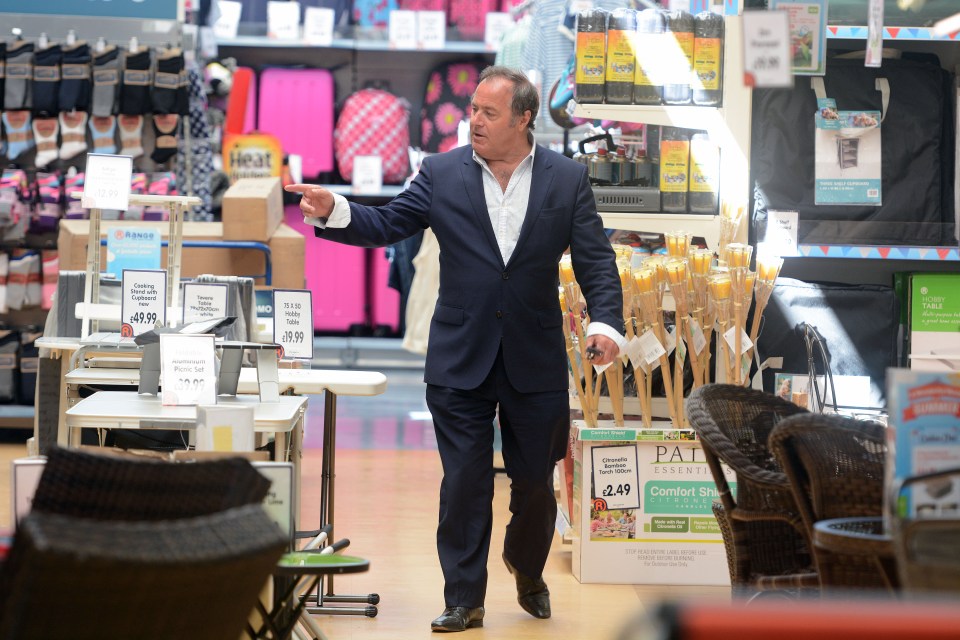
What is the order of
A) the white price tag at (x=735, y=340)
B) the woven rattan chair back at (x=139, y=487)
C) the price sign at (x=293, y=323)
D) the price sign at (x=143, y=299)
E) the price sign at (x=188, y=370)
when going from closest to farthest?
the woven rattan chair back at (x=139, y=487)
the price sign at (x=188, y=370)
the price sign at (x=293, y=323)
the white price tag at (x=735, y=340)
the price sign at (x=143, y=299)

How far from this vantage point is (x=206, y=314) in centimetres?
466

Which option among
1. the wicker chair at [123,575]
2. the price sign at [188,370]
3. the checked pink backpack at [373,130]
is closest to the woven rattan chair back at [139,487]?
the wicker chair at [123,575]

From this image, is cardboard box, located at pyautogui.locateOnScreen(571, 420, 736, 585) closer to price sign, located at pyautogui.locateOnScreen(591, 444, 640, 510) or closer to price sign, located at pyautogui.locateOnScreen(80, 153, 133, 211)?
price sign, located at pyautogui.locateOnScreen(591, 444, 640, 510)

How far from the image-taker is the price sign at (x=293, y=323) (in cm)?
436

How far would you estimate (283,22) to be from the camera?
928 centimetres

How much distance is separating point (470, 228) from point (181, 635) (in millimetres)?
2431

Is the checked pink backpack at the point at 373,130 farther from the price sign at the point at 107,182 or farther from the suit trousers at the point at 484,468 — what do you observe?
the suit trousers at the point at 484,468

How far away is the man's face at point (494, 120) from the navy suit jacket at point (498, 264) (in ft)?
0.26

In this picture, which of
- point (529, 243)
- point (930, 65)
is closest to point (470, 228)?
point (529, 243)

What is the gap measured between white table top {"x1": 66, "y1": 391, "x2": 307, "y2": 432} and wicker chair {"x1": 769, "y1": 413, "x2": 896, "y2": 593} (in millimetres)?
1286

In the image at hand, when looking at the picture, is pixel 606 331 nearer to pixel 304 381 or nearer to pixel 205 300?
pixel 304 381

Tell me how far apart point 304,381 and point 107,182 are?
4.46 ft

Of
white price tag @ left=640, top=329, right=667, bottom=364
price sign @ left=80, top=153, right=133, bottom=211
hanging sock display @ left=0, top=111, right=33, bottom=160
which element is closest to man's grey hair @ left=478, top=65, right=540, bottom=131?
white price tag @ left=640, top=329, right=667, bottom=364

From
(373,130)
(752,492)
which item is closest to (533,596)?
(752,492)
